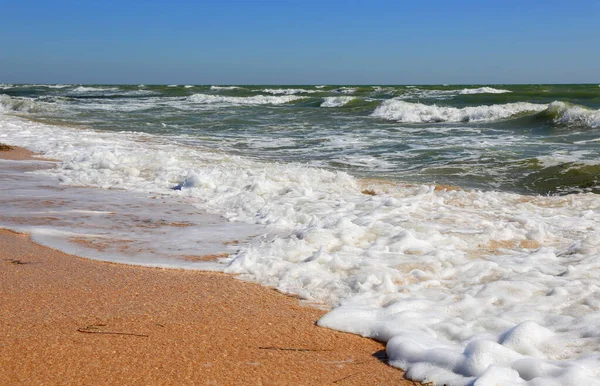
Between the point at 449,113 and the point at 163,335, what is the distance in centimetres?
2206

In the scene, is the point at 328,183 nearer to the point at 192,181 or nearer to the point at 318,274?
the point at 192,181

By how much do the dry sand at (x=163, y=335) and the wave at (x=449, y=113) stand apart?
19100mm

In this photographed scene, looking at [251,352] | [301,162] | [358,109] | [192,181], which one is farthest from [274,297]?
[358,109]

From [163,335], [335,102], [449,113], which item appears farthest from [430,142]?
[335,102]

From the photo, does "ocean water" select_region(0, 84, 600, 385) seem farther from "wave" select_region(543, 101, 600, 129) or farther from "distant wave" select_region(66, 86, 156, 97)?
"distant wave" select_region(66, 86, 156, 97)

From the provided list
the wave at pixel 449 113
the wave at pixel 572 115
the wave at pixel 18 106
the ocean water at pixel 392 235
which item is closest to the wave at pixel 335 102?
the wave at pixel 449 113

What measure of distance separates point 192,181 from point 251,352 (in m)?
4.47

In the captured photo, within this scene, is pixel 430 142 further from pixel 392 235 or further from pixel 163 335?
pixel 163 335

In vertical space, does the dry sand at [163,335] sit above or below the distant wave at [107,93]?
below

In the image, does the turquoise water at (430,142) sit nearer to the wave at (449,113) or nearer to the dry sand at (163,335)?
the wave at (449,113)

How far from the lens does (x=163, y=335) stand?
278 centimetres

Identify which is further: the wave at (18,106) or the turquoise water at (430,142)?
the wave at (18,106)

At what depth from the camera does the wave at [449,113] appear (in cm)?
2241

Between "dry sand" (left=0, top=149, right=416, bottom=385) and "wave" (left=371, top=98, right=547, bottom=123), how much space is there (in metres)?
19.1
